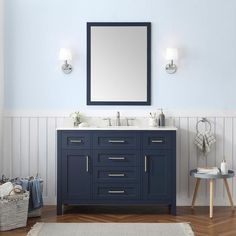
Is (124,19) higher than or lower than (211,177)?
higher

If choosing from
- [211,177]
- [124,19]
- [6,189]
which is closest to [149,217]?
[211,177]

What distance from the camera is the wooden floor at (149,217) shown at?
4449 millimetres

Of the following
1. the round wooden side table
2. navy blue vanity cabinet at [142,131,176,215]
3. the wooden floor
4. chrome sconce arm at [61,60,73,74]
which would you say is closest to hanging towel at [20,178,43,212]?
the wooden floor

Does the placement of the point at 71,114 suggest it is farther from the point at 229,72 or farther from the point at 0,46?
the point at 229,72

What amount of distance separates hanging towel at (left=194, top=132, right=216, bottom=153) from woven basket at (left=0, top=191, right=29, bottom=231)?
193 cm

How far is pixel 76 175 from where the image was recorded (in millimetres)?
4980

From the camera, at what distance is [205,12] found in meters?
5.36

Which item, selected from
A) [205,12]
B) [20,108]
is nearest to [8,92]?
[20,108]

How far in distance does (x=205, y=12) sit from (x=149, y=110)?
1.24 metres

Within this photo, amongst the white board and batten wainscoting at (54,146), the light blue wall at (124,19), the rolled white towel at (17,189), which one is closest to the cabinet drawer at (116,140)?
the white board and batten wainscoting at (54,146)

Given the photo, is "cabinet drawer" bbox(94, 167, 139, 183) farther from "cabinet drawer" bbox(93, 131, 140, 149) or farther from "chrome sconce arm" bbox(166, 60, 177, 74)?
"chrome sconce arm" bbox(166, 60, 177, 74)

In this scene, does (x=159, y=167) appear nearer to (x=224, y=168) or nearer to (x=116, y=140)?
(x=116, y=140)

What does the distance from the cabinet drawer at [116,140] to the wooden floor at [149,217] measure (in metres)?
0.71

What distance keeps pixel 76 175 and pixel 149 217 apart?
85cm
